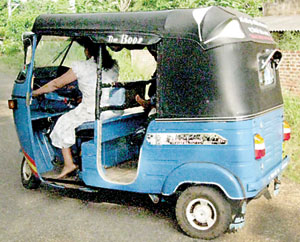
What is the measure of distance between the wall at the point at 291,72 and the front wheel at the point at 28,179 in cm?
653

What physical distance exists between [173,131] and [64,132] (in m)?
1.61

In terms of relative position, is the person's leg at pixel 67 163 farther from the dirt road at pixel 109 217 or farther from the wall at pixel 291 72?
the wall at pixel 291 72

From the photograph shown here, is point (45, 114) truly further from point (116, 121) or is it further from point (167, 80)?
point (167, 80)

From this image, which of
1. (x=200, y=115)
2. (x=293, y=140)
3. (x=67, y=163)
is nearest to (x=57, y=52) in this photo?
(x=67, y=163)

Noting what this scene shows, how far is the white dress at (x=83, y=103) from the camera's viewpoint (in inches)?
212

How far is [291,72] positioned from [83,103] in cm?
682

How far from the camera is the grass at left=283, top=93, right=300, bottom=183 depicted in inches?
258

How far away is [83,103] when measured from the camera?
18.1ft

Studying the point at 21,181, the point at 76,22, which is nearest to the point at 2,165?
the point at 21,181

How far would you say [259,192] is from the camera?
4566mm

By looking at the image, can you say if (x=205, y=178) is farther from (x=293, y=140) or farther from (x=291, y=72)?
(x=291, y=72)

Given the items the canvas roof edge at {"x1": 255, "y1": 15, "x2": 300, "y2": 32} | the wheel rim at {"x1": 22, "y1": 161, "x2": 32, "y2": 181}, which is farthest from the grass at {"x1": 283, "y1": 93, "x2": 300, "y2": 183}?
the canvas roof edge at {"x1": 255, "y1": 15, "x2": 300, "y2": 32}

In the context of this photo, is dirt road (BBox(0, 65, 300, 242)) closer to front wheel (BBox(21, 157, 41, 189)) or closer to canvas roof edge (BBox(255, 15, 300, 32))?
front wheel (BBox(21, 157, 41, 189))

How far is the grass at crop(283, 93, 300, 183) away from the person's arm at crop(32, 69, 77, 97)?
3181 mm
